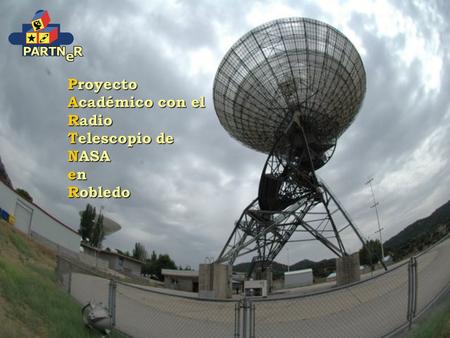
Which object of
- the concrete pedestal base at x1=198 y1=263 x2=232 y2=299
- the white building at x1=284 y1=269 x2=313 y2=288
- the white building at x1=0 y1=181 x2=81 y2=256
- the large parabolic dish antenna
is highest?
the large parabolic dish antenna

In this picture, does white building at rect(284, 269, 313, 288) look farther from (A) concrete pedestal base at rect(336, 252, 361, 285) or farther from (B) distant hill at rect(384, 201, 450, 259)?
(A) concrete pedestal base at rect(336, 252, 361, 285)

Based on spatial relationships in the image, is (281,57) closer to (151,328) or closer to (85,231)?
(151,328)

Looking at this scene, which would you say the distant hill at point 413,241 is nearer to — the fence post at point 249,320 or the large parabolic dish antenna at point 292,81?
the large parabolic dish antenna at point 292,81

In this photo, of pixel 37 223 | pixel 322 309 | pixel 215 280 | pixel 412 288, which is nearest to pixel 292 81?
pixel 215 280

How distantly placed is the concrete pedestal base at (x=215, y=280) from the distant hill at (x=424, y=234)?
1324 cm

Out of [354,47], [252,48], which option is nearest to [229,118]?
[252,48]

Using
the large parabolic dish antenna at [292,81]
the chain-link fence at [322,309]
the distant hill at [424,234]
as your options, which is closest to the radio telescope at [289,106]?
the large parabolic dish antenna at [292,81]

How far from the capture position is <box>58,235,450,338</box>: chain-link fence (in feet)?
19.1

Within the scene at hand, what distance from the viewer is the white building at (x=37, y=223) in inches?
1179

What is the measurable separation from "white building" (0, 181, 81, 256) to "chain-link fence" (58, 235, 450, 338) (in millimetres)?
23060

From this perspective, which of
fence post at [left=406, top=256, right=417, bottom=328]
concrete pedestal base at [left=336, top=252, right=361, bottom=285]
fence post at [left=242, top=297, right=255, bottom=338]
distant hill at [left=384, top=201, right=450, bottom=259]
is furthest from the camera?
distant hill at [left=384, top=201, right=450, bottom=259]

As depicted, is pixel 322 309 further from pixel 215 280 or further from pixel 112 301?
pixel 215 280

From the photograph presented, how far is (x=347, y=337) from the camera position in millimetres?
6352

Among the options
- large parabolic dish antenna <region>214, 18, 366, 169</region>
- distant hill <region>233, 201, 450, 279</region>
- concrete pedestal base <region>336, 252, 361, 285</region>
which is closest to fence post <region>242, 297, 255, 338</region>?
distant hill <region>233, 201, 450, 279</region>
